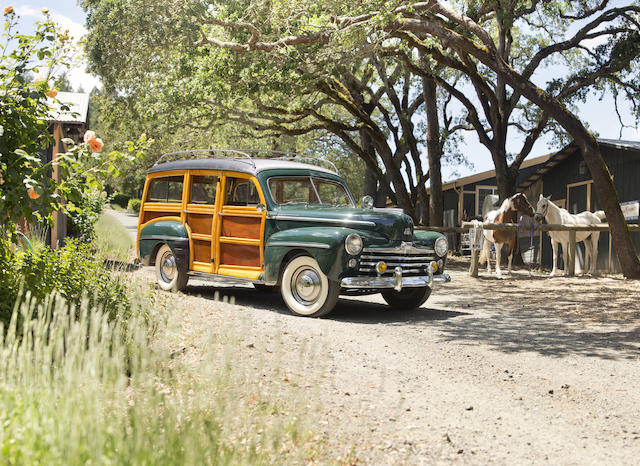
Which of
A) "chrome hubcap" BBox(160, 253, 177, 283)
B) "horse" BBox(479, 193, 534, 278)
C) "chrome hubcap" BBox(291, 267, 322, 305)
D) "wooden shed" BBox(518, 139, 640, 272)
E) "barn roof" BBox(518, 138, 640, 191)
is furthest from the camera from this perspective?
"wooden shed" BBox(518, 139, 640, 272)

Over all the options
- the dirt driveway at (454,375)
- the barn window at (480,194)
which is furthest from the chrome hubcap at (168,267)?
the barn window at (480,194)

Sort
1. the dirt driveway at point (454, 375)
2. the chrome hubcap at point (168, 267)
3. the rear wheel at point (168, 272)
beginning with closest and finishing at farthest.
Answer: the dirt driveway at point (454, 375) < the rear wheel at point (168, 272) < the chrome hubcap at point (168, 267)

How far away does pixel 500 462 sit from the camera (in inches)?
155

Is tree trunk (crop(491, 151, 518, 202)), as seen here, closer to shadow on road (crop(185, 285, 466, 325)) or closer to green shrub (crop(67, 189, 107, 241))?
shadow on road (crop(185, 285, 466, 325))

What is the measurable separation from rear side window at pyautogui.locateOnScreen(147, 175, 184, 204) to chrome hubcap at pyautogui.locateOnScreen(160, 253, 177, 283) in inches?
38.1

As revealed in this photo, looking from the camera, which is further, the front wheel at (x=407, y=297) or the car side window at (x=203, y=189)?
the car side window at (x=203, y=189)

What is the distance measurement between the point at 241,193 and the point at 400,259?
9.08 feet

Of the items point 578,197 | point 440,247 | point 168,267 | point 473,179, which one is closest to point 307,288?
point 440,247

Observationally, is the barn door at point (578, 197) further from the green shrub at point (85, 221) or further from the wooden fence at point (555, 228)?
the green shrub at point (85, 221)

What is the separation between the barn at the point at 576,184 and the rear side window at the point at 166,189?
28.7ft

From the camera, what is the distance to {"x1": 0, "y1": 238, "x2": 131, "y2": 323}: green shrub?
19.7 feet

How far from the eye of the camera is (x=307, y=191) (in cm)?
1050

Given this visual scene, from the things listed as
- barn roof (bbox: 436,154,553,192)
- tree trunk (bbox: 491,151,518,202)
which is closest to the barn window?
barn roof (bbox: 436,154,553,192)

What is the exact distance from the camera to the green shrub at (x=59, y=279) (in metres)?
6.00
